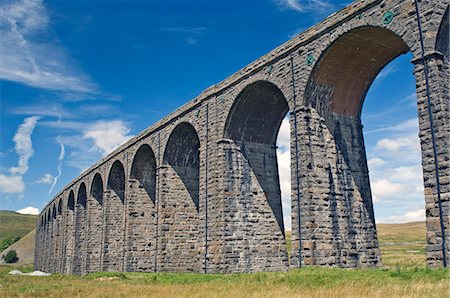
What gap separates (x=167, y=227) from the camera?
27.3 m

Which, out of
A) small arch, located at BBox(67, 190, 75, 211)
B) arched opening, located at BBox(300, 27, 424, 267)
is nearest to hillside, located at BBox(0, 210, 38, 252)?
small arch, located at BBox(67, 190, 75, 211)

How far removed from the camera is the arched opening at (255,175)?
21203 mm

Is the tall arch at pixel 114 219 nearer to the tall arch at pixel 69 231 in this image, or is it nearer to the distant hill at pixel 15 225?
the tall arch at pixel 69 231

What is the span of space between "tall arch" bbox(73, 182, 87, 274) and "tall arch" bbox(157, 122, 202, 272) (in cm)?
1461

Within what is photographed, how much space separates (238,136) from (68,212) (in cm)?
3227

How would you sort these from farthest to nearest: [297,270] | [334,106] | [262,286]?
1. [334,106]
2. [297,270]
3. [262,286]

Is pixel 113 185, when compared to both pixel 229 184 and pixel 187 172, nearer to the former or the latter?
pixel 187 172

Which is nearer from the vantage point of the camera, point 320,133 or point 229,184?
point 320,133

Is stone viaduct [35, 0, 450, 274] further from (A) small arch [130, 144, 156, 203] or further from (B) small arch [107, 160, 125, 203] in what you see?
(B) small arch [107, 160, 125, 203]

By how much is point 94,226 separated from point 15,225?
334ft

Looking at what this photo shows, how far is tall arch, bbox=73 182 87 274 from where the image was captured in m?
40.6

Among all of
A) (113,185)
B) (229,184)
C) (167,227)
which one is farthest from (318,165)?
(113,185)

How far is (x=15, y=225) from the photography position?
12938 cm

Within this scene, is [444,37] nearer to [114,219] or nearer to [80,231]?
[114,219]
